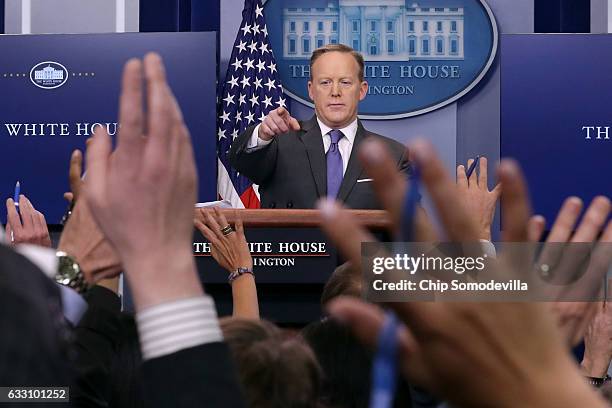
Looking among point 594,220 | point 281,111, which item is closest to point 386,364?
point 594,220

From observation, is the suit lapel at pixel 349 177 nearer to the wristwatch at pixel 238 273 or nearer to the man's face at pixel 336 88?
the man's face at pixel 336 88

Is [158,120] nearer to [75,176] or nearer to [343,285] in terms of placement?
[75,176]

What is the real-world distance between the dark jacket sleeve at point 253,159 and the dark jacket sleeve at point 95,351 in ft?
8.47

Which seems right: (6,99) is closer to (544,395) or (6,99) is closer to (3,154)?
(3,154)

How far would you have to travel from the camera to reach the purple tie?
14.0ft

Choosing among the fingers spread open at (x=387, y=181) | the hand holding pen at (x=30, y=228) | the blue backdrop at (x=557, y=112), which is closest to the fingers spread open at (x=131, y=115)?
the fingers spread open at (x=387, y=181)

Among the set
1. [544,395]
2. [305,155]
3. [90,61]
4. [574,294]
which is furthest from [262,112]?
[544,395]

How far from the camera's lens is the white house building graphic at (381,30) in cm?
674

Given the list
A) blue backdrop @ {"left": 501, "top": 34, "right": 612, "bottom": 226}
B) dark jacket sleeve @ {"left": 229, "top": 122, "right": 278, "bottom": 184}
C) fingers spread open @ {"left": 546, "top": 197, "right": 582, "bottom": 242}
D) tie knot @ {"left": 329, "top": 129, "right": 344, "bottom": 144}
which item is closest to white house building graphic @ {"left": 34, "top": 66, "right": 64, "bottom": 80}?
tie knot @ {"left": 329, "top": 129, "right": 344, "bottom": 144}

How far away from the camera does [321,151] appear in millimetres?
4309

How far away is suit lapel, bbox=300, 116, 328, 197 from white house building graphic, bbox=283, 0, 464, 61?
2.36 meters

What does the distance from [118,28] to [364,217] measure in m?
4.47

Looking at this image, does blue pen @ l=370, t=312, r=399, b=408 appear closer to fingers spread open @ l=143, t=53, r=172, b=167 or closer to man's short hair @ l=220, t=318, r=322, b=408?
fingers spread open @ l=143, t=53, r=172, b=167

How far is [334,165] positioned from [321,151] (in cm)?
12
